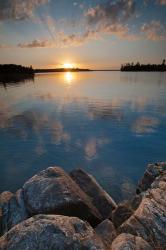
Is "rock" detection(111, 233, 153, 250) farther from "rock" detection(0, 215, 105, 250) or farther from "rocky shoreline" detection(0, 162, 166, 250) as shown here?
"rock" detection(0, 215, 105, 250)

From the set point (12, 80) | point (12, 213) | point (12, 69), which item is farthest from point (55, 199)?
point (12, 69)

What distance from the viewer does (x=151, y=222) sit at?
232 inches

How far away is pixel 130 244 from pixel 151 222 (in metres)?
1.36

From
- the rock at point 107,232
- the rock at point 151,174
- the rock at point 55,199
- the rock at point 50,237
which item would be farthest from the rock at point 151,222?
the rock at point 151,174

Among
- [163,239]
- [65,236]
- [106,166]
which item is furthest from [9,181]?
[163,239]

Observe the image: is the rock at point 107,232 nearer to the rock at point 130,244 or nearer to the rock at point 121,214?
the rock at point 121,214

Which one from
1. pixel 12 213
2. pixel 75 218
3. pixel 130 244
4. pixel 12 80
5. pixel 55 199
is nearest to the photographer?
pixel 130 244

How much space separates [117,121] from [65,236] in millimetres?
23428

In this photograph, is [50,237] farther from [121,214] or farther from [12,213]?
[121,214]

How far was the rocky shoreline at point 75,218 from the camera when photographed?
15.4 feet

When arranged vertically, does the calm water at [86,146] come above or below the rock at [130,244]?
below

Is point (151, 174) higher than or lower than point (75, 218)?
lower

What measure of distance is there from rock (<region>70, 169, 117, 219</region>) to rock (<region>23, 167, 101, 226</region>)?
1104 mm

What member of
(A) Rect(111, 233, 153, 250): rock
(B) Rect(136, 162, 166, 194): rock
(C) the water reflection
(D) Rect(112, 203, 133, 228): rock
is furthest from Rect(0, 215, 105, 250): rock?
(C) the water reflection
